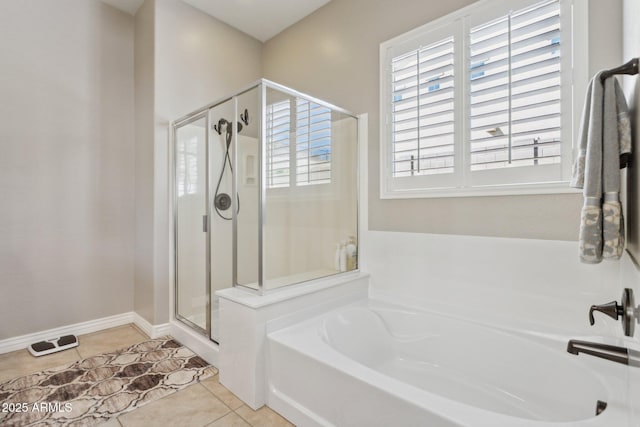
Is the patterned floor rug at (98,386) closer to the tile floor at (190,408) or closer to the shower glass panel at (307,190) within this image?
the tile floor at (190,408)

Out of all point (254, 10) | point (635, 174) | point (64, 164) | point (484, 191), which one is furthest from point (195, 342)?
point (254, 10)

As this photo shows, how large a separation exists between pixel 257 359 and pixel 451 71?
2067 mm

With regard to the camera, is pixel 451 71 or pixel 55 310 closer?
pixel 451 71

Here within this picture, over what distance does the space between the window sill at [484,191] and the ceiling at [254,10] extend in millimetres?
1846

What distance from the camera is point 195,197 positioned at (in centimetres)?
250

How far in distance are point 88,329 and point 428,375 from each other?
278 cm

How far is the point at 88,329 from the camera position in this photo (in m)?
A: 2.68

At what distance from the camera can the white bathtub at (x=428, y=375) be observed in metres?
1.11

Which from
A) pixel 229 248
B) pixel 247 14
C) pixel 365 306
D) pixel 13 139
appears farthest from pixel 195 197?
pixel 247 14

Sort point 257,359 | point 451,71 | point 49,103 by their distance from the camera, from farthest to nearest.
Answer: point 49,103 < point 451,71 < point 257,359

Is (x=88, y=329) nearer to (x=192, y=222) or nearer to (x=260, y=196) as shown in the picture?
(x=192, y=222)

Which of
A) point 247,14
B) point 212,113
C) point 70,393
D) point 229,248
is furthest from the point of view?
point 247,14

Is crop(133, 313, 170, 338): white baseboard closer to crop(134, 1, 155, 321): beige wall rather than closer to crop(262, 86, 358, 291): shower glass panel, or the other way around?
crop(134, 1, 155, 321): beige wall

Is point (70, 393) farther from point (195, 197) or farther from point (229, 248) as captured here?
point (195, 197)
